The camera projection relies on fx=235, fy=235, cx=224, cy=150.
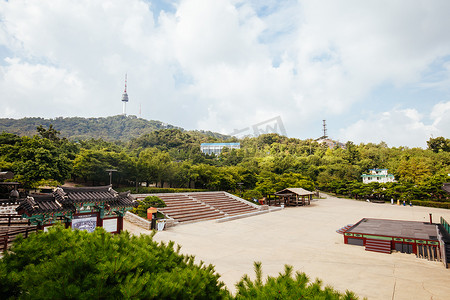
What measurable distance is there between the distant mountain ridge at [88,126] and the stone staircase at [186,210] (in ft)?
316

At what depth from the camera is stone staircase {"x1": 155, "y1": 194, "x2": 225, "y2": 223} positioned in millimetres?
16578

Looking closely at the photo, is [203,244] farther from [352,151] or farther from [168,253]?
[352,151]

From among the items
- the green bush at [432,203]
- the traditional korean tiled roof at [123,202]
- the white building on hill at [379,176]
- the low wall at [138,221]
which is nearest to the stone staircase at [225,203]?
the low wall at [138,221]

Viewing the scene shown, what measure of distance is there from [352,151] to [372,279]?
175 feet

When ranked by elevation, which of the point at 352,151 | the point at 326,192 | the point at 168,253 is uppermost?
the point at 352,151

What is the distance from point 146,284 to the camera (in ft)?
7.46

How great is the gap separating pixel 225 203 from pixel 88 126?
4975 inches

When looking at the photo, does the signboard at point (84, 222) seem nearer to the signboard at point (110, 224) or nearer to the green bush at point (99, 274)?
the signboard at point (110, 224)

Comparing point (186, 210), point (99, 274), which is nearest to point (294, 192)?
point (186, 210)

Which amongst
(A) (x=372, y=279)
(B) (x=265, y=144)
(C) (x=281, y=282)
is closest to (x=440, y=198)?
(A) (x=372, y=279)

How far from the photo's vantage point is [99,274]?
7.29 feet

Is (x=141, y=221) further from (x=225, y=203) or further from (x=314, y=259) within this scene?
A: (x=314, y=259)

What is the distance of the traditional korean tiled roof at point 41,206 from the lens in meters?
6.99

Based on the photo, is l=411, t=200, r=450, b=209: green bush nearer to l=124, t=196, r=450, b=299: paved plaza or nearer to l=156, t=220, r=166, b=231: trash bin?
l=124, t=196, r=450, b=299: paved plaza
